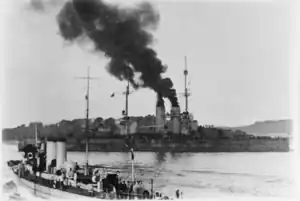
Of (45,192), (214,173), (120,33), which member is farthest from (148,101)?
(45,192)

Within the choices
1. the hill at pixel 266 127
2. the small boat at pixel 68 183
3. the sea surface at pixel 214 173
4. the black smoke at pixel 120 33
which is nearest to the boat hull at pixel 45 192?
the small boat at pixel 68 183

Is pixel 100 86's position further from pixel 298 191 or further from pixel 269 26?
pixel 298 191

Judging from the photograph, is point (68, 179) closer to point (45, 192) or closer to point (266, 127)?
point (45, 192)

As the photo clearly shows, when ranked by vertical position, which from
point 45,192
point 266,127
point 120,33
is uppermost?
point 120,33

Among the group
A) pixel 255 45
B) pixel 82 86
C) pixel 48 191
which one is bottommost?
pixel 48 191

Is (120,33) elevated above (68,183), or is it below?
above

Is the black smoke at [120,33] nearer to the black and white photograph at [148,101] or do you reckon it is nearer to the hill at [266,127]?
the black and white photograph at [148,101]

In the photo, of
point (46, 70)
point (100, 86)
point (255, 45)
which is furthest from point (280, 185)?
point (46, 70)
